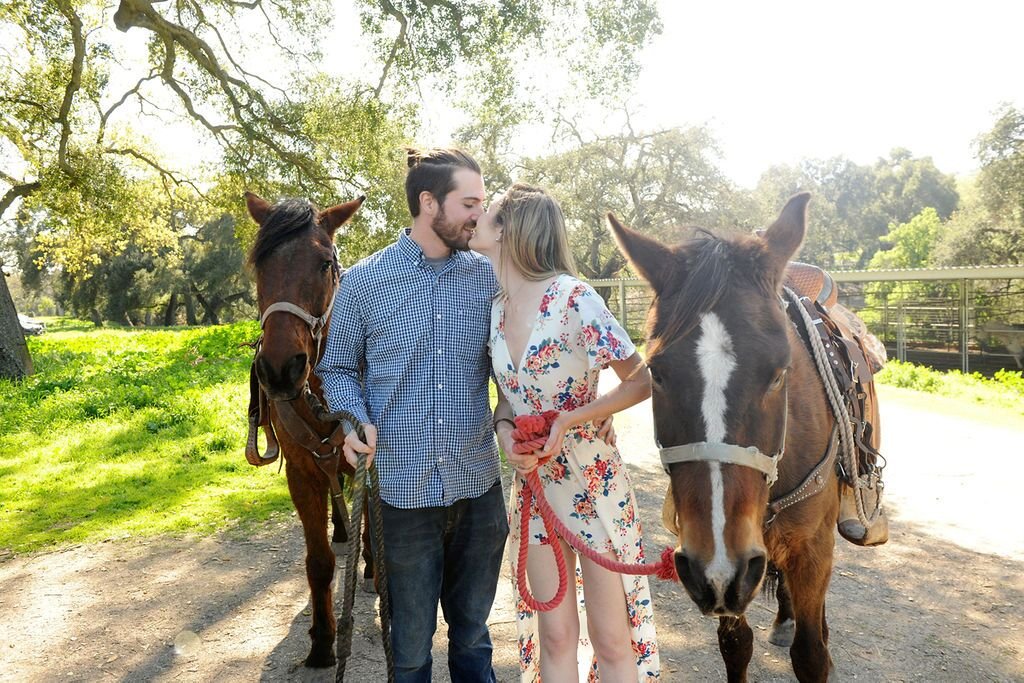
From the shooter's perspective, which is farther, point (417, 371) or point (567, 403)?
point (417, 371)

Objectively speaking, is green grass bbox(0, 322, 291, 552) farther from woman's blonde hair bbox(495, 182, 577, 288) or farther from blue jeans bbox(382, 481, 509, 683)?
woman's blonde hair bbox(495, 182, 577, 288)

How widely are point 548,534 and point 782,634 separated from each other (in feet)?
6.94

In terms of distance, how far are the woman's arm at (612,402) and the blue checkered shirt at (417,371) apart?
0.39m

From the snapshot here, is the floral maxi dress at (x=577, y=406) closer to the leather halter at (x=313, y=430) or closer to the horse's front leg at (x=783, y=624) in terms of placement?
the leather halter at (x=313, y=430)

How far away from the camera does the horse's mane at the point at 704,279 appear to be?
1873 millimetres

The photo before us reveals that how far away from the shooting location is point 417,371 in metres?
2.32

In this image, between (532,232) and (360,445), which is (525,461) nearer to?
(360,445)

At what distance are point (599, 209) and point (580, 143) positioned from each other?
2.88 m

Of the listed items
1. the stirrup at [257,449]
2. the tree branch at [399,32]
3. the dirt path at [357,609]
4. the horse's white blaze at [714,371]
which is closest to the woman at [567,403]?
the horse's white blaze at [714,371]

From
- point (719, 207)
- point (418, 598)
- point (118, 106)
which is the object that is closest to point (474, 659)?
point (418, 598)

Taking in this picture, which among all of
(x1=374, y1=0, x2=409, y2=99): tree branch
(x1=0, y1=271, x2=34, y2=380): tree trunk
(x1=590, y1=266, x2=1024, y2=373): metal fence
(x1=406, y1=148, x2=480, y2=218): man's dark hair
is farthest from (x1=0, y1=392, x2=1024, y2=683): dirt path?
(x1=590, y1=266, x2=1024, y2=373): metal fence

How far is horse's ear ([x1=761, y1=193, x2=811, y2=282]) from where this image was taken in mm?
2033

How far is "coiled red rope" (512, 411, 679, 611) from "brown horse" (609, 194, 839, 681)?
0.18 metres

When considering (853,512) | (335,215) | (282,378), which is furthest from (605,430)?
(335,215)
